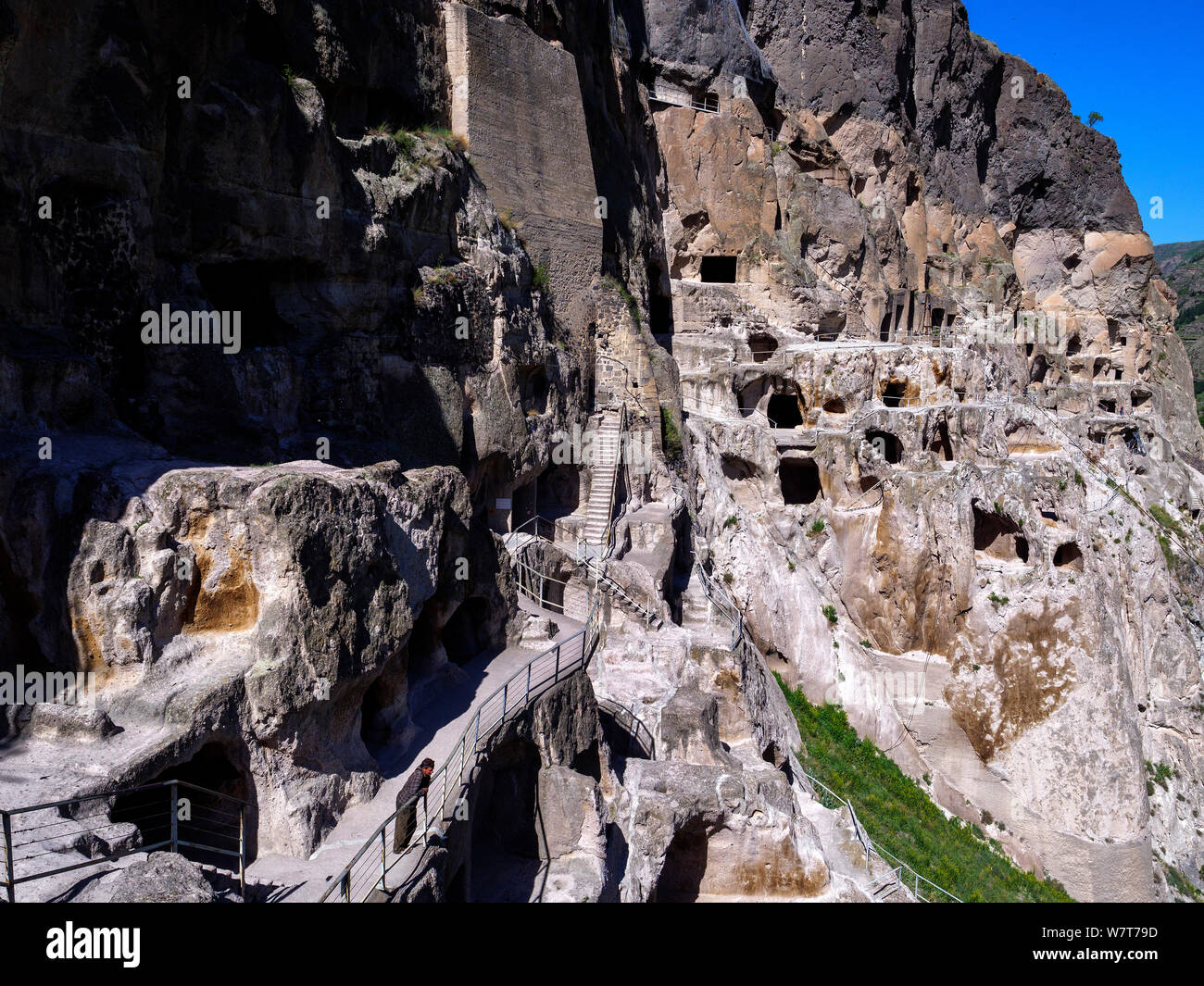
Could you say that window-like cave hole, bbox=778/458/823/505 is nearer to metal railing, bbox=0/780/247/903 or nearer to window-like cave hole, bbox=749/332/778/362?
window-like cave hole, bbox=749/332/778/362

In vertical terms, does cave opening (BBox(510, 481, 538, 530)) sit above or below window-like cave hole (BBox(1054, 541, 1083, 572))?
above

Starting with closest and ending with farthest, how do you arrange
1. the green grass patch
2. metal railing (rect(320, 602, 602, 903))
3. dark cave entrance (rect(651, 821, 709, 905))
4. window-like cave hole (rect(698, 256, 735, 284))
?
metal railing (rect(320, 602, 602, 903)), dark cave entrance (rect(651, 821, 709, 905)), the green grass patch, window-like cave hole (rect(698, 256, 735, 284))

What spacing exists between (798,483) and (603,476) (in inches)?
311

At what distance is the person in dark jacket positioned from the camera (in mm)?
7539

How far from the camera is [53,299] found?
31.6 ft

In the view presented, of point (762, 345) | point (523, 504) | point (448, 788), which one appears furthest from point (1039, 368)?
point (448, 788)

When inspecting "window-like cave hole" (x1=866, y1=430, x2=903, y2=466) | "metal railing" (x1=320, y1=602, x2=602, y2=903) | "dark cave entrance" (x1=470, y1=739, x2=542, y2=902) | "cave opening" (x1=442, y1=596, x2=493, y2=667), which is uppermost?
"window-like cave hole" (x1=866, y1=430, x2=903, y2=466)

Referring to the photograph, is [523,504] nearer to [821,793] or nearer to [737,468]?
[737,468]

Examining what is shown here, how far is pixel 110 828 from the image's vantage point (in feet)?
20.6

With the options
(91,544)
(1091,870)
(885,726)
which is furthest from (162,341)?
(1091,870)

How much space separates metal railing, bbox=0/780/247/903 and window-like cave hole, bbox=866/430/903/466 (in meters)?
17.2

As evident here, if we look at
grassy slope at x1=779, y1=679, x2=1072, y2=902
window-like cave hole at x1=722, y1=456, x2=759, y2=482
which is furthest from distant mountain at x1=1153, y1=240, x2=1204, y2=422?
grassy slope at x1=779, y1=679, x2=1072, y2=902

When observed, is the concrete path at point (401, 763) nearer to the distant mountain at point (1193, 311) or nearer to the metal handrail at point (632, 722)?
the metal handrail at point (632, 722)

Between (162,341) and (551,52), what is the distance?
12.1m
